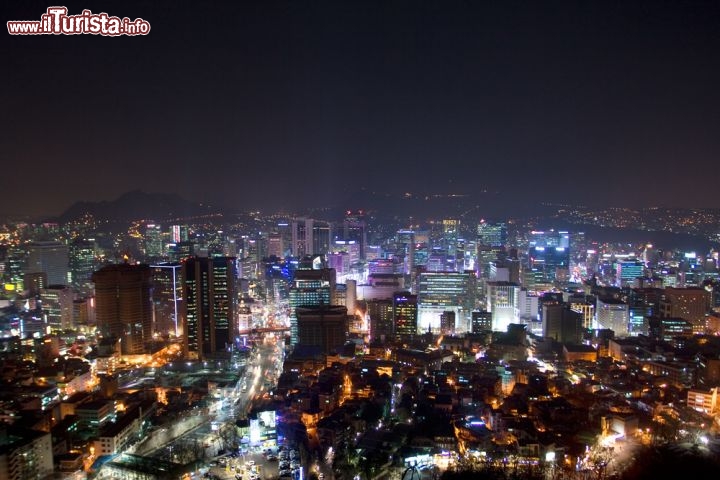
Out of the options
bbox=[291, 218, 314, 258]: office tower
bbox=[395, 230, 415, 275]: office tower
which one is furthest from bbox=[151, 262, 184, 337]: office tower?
bbox=[395, 230, 415, 275]: office tower

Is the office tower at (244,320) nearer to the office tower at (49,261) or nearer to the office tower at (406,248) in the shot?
the office tower at (49,261)

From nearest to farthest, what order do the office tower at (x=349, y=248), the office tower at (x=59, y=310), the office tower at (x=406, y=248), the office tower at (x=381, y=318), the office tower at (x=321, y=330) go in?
the office tower at (x=321, y=330) < the office tower at (x=381, y=318) < the office tower at (x=59, y=310) < the office tower at (x=406, y=248) < the office tower at (x=349, y=248)

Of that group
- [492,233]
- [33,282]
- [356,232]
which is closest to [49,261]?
[33,282]

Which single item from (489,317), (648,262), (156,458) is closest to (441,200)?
(648,262)

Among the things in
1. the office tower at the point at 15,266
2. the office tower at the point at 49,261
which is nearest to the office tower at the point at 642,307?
the office tower at the point at 49,261

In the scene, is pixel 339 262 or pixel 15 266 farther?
pixel 339 262

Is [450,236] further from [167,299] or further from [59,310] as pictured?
[59,310]

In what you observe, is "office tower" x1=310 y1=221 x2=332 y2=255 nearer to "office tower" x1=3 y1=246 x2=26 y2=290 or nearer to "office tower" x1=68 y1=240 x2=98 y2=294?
"office tower" x1=68 y1=240 x2=98 y2=294
